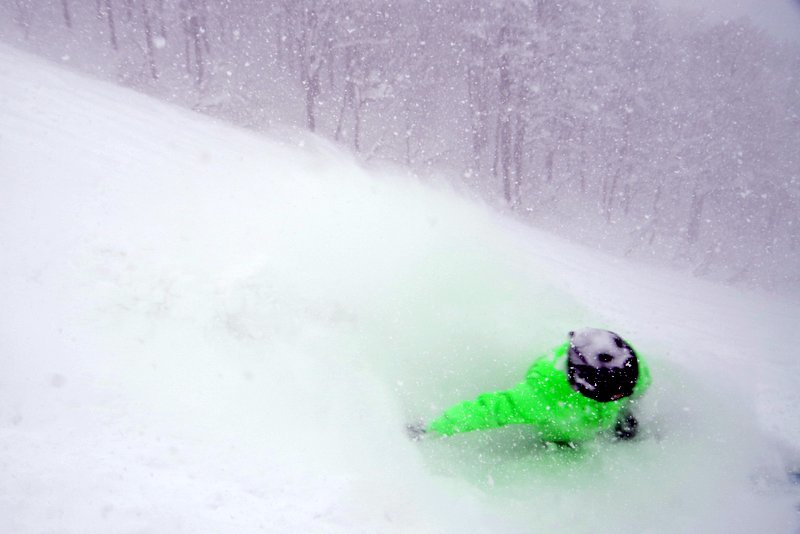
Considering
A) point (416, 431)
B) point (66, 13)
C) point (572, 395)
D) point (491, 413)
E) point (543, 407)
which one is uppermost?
point (66, 13)

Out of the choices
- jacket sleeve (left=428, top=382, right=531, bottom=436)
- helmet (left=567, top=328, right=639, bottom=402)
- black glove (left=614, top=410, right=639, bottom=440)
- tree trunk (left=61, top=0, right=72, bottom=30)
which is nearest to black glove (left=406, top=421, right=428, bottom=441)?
jacket sleeve (left=428, top=382, right=531, bottom=436)

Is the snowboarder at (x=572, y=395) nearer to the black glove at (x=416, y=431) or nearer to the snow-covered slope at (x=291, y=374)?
the black glove at (x=416, y=431)

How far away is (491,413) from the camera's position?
3.79 meters

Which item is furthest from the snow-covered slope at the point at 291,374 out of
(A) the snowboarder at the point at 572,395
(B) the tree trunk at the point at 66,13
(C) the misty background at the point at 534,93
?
(B) the tree trunk at the point at 66,13

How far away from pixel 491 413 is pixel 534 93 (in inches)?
868

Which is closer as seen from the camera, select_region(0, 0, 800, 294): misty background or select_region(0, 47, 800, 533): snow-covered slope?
select_region(0, 47, 800, 533): snow-covered slope

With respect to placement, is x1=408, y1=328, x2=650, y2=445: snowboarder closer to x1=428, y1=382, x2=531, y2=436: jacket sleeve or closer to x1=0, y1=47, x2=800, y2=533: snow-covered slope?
x1=428, y1=382, x2=531, y2=436: jacket sleeve

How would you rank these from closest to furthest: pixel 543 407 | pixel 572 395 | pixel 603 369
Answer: pixel 603 369 → pixel 572 395 → pixel 543 407

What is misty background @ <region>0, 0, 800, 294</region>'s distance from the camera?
73.4ft

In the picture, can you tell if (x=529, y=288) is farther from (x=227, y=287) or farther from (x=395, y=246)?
(x=227, y=287)

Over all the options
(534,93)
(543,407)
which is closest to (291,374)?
(543,407)

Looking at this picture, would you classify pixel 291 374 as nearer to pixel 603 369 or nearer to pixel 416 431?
pixel 416 431

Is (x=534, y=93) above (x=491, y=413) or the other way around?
above

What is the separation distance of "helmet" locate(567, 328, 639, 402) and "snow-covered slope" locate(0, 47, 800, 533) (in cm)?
122
